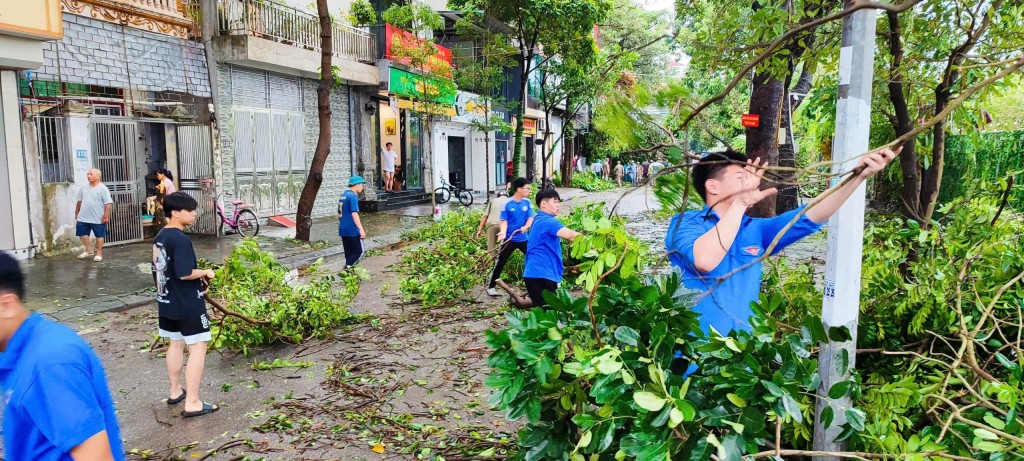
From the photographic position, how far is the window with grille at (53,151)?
1064cm

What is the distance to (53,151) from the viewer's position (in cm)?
1092

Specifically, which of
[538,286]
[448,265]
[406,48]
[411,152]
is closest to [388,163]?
[411,152]

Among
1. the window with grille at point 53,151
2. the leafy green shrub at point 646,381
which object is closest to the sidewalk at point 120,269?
the window with grille at point 53,151

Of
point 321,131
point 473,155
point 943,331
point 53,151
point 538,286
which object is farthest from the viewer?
point 473,155

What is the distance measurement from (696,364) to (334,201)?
54.7 ft

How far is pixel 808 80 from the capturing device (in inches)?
517

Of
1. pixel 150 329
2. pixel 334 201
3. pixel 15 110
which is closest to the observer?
pixel 150 329

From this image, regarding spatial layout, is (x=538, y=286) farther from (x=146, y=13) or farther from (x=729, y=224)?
(x=146, y=13)

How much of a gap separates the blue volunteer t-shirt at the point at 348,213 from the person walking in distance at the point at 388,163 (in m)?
10.8

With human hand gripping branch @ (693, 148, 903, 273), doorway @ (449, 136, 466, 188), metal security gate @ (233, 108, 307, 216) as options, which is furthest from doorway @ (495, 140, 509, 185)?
human hand gripping branch @ (693, 148, 903, 273)

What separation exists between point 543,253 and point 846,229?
394cm

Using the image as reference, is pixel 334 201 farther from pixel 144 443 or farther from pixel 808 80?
pixel 144 443

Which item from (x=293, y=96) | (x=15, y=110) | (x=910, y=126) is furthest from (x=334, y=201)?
(x=910, y=126)

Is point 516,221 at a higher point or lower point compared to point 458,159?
lower
